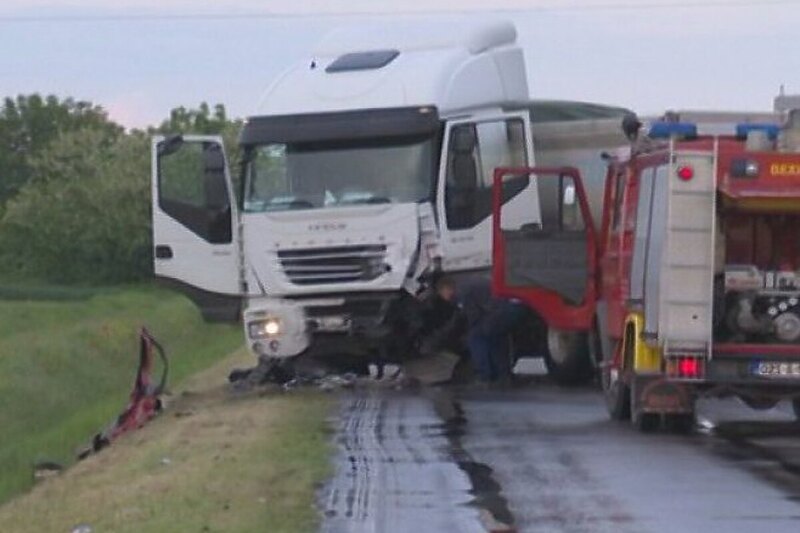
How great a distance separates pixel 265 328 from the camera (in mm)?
24672

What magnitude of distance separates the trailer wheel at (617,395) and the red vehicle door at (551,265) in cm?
216

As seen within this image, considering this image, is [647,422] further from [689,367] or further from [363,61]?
[363,61]

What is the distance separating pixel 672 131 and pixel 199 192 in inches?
310

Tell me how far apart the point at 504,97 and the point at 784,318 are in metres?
8.87

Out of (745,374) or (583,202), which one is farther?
(583,202)

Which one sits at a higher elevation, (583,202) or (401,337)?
(583,202)

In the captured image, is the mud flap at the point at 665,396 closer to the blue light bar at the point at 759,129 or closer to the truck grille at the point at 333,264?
the blue light bar at the point at 759,129

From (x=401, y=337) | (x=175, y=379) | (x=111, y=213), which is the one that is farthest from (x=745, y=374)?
(x=111, y=213)

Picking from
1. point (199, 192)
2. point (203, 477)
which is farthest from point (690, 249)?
point (199, 192)

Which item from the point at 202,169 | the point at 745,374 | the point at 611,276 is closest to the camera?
the point at 745,374

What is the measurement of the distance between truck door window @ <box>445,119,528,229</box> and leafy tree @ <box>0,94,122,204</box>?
308 ft

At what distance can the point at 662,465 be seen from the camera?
16.7 m

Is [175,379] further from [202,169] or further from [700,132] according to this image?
[700,132]

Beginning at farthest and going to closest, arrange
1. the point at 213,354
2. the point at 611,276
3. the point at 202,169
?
the point at 213,354, the point at 202,169, the point at 611,276
